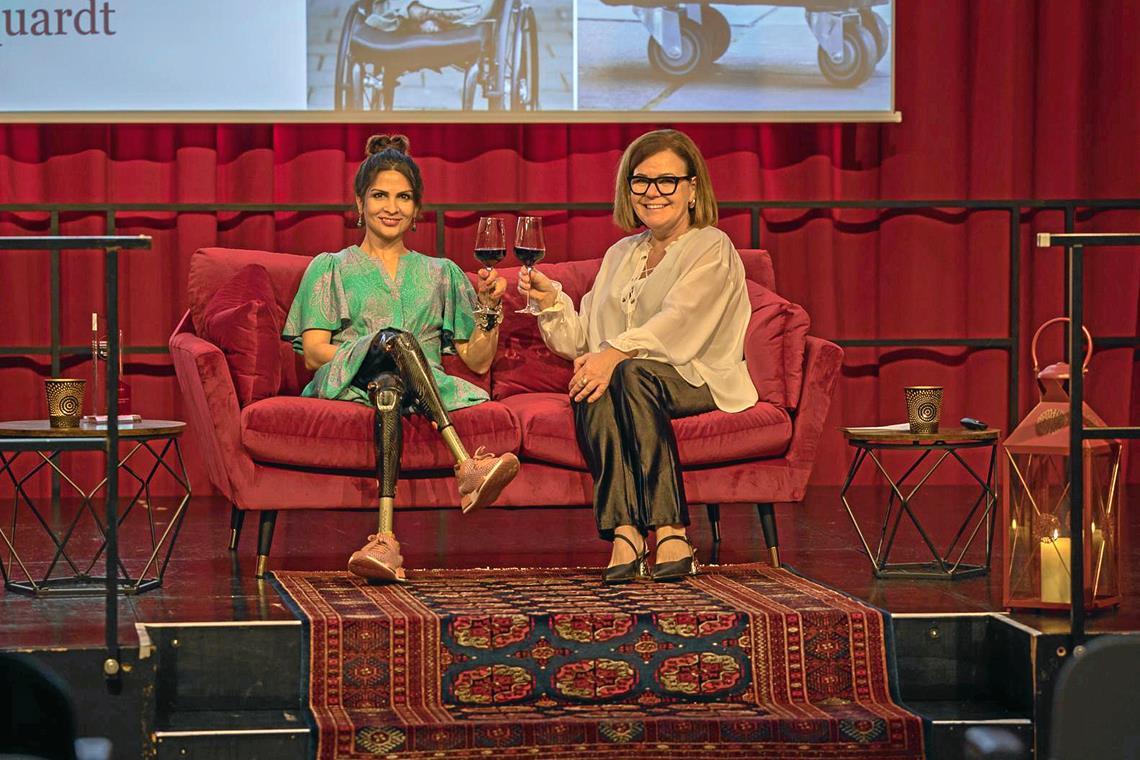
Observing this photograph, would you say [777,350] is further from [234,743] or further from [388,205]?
[234,743]

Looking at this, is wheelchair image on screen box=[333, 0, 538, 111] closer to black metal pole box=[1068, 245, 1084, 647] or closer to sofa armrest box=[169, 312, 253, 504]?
sofa armrest box=[169, 312, 253, 504]

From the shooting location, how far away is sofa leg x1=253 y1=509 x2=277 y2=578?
342 centimetres

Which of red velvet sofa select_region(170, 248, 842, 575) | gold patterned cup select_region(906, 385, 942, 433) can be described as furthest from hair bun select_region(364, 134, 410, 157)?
gold patterned cup select_region(906, 385, 942, 433)

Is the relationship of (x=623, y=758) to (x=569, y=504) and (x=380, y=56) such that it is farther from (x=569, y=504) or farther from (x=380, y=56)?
(x=380, y=56)

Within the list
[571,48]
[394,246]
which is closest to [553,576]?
[394,246]

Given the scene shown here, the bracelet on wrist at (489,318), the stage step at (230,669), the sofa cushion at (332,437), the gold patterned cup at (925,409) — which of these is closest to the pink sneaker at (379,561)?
the sofa cushion at (332,437)

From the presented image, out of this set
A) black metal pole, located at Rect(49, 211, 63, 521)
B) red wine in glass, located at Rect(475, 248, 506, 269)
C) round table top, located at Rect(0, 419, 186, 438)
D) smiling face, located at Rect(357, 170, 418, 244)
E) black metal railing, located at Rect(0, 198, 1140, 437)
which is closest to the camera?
round table top, located at Rect(0, 419, 186, 438)

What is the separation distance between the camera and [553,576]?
3.41m

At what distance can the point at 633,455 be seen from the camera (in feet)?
11.1

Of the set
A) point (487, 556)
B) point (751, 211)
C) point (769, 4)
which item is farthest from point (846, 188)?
point (487, 556)

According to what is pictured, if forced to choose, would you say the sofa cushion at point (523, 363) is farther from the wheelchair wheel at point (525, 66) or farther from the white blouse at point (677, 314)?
the wheelchair wheel at point (525, 66)

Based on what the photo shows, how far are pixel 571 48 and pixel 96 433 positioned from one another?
8.61 ft

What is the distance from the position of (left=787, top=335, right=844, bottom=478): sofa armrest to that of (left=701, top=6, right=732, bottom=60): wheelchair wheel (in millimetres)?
1863

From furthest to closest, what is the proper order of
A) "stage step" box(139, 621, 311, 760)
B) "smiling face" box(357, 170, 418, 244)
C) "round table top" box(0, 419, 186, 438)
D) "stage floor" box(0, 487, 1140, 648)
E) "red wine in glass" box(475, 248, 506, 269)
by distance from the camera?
"smiling face" box(357, 170, 418, 244) → "red wine in glass" box(475, 248, 506, 269) → "round table top" box(0, 419, 186, 438) → "stage floor" box(0, 487, 1140, 648) → "stage step" box(139, 621, 311, 760)
